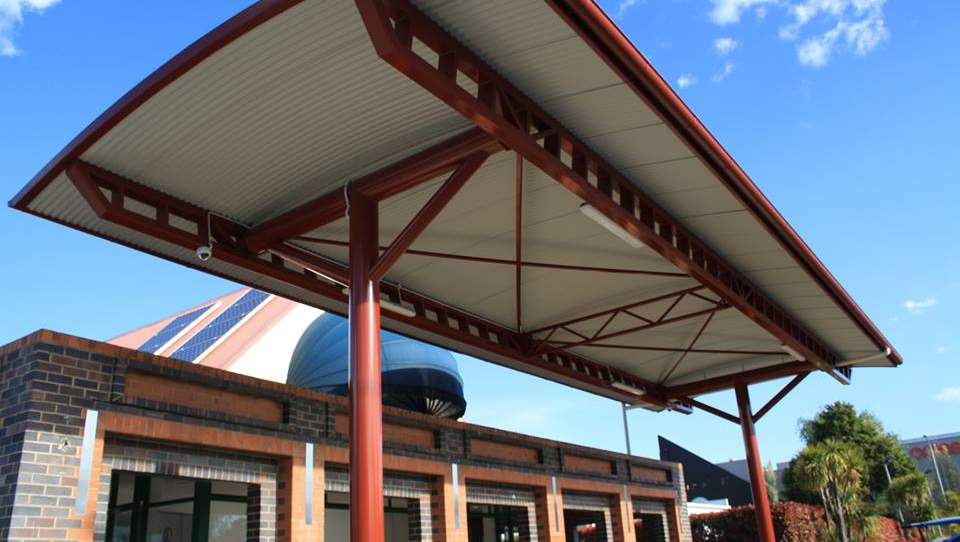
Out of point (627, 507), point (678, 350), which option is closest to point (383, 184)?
point (678, 350)

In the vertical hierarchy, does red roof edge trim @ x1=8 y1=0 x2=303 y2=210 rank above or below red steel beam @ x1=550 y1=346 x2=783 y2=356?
above

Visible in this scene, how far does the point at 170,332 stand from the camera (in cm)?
4878

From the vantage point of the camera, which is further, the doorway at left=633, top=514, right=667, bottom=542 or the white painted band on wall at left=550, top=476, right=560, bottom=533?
the doorway at left=633, top=514, right=667, bottom=542

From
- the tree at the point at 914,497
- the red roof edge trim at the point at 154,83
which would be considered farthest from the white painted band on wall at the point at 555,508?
the tree at the point at 914,497

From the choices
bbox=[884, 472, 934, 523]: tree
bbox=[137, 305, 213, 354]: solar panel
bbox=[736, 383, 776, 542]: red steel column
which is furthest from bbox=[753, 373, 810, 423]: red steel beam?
bbox=[137, 305, 213, 354]: solar panel

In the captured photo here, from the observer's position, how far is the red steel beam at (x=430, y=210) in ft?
29.6

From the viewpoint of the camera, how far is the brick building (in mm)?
8305

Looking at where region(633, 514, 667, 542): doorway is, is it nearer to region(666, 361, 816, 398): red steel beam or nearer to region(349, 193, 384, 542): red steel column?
region(666, 361, 816, 398): red steel beam

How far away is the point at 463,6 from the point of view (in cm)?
691

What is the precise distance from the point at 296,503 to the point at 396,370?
8728 millimetres

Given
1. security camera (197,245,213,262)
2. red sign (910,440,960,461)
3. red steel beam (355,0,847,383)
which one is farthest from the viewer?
red sign (910,440,960,461)

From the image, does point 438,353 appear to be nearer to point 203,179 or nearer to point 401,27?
point 203,179

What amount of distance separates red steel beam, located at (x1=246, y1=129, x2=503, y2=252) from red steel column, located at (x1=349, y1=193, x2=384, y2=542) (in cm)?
87

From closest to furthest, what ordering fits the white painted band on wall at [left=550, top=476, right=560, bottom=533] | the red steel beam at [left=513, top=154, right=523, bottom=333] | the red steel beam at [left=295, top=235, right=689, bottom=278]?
the red steel beam at [left=513, top=154, right=523, bottom=333] < the red steel beam at [left=295, top=235, right=689, bottom=278] < the white painted band on wall at [left=550, top=476, right=560, bottom=533]
